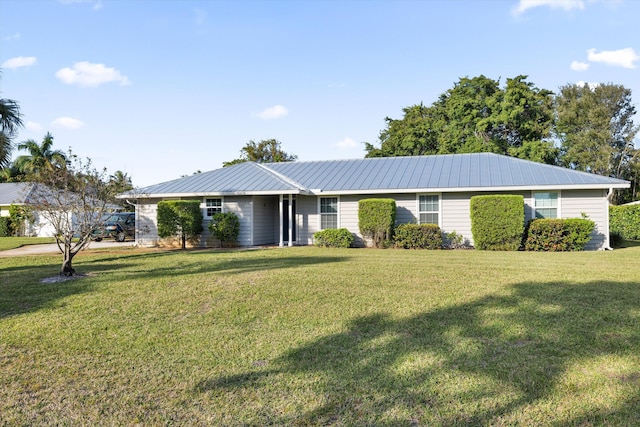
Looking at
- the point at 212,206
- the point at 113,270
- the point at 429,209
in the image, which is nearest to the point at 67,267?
the point at 113,270

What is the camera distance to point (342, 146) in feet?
124

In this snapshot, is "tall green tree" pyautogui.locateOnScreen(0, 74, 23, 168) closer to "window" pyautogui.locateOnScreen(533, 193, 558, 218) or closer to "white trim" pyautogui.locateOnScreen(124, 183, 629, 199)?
"white trim" pyautogui.locateOnScreen(124, 183, 629, 199)

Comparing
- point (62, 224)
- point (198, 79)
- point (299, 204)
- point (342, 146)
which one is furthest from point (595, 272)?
point (342, 146)

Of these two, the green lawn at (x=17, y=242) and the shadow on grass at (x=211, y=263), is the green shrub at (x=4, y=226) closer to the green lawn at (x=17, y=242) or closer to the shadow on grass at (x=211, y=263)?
the green lawn at (x=17, y=242)

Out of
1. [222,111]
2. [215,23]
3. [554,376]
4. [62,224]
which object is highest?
[215,23]

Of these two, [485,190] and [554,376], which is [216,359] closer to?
[554,376]

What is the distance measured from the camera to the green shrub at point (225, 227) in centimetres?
1723

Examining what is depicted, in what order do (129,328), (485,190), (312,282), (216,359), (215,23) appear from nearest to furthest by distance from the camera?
(216,359)
(129,328)
(312,282)
(215,23)
(485,190)

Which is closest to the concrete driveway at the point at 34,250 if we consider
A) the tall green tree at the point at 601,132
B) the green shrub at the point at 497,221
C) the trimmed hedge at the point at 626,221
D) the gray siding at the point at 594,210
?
the green shrub at the point at 497,221

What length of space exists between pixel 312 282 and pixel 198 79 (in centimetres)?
1215

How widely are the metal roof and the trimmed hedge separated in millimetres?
8003

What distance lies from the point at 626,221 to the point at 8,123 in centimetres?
2767

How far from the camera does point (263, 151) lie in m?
40.9

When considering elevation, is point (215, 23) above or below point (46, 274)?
above
